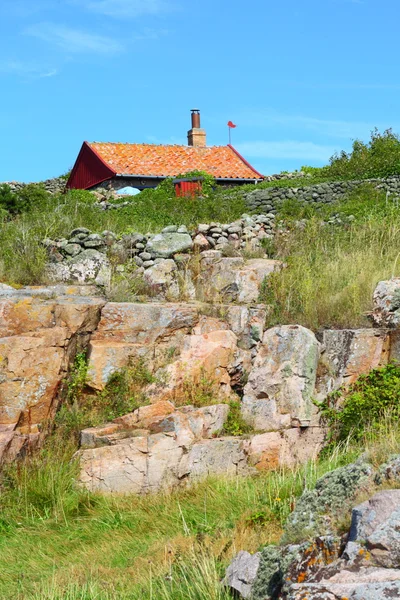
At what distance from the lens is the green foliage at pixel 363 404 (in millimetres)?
8669

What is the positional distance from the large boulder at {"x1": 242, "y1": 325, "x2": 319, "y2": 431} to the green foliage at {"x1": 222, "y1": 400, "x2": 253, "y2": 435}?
0.09 metres

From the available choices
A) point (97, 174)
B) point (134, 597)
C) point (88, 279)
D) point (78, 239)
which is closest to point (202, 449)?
A: point (134, 597)

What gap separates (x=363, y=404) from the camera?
879cm

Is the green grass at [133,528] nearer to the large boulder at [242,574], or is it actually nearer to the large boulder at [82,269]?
the large boulder at [242,574]

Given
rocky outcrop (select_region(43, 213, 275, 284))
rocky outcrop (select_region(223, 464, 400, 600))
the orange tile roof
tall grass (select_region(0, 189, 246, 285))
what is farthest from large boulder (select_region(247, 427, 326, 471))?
the orange tile roof

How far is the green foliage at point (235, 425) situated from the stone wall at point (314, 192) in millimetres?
10526

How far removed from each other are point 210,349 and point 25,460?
8.94 feet

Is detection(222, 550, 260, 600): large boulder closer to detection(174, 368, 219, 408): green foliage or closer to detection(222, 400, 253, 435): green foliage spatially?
detection(222, 400, 253, 435): green foliage

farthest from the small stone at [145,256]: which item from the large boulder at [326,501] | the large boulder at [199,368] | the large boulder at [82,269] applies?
the large boulder at [326,501]

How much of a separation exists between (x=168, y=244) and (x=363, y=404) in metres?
4.56

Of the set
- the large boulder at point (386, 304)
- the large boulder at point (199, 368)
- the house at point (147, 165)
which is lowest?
the large boulder at point (199, 368)

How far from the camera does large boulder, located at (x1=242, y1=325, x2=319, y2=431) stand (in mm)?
9180

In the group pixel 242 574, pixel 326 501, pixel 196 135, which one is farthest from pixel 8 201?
pixel 196 135

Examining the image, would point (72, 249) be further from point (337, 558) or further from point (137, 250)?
point (337, 558)
